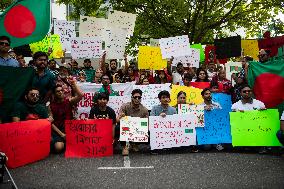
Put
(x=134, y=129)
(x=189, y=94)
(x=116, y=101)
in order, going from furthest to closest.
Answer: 1. (x=189, y=94)
2. (x=116, y=101)
3. (x=134, y=129)

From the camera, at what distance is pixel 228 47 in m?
12.5

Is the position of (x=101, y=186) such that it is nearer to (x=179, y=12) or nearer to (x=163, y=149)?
(x=163, y=149)

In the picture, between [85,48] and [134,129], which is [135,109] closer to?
[134,129]

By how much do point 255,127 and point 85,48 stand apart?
18.1 feet

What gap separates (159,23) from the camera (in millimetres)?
19922

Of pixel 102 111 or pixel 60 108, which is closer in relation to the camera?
pixel 60 108

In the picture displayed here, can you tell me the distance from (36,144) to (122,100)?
291 cm

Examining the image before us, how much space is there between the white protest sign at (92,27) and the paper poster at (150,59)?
130 cm

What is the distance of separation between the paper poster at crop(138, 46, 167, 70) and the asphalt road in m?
4.29

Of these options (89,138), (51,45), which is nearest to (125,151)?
(89,138)

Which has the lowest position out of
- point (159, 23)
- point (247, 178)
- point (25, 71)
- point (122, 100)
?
point (247, 178)

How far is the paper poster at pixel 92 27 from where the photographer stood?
1297 cm

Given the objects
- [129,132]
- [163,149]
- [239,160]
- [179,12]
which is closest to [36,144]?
[129,132]

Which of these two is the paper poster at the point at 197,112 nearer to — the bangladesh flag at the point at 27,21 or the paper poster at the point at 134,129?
the paper poster at the point at 134,129
